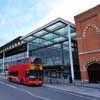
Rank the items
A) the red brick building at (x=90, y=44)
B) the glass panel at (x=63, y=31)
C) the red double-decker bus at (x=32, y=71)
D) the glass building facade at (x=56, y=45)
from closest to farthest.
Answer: the red double-decker bus at (x=32, y=71) → the red brick building at (x=90, y=44) → the glass building facade at (x=56, y=45) → the glass panel at (x=63, y=31)

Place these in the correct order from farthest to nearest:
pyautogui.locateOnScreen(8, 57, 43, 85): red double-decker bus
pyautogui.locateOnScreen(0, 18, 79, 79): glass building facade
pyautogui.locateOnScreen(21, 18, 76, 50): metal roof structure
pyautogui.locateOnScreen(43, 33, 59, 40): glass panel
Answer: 1. pyautogui.locateOnScreen(43, 33, 59, 40): glass panel
2. pyautogui.locateOnScreen(0, 18, 79, 79): glass building facade
3. pyautogui.locateOnScreen(21, 18, 76, 50): metal roof structure
4. pyautogui.locateOnScreen(8, 57, 43, 85): red double-decker bus

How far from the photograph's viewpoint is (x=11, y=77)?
28.5 m

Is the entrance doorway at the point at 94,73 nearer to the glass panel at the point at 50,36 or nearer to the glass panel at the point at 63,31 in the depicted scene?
the glass panel at the point at 63,31

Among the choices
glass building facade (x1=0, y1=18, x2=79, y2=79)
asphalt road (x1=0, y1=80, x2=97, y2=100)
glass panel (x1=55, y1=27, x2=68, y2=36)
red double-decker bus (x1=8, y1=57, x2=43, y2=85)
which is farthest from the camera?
glass panel (x1=55, y1=27, x2=68, y2=36)

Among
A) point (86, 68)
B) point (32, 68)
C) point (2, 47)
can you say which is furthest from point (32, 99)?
point (2, 47)

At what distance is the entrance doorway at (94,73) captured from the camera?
2222 cm

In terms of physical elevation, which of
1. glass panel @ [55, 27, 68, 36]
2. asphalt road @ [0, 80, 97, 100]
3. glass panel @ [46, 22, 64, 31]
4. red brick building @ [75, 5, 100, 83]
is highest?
glass panel @ [46, 22, 64, 31]

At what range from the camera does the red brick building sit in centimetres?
2219

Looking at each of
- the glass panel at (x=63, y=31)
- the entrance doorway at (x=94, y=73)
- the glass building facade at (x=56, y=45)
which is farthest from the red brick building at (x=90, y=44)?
the glass panel at (x=63, y=31)

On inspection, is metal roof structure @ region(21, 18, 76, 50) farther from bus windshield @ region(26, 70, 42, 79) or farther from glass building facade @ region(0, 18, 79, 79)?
bus windshield @ region(26, 70, 42, 79)

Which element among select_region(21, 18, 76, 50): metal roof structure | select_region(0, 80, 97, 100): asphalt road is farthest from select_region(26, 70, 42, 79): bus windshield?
select_region(21, 18, 76, 50): metal roof structure

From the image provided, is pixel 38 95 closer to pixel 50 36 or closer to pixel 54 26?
pixel 54 26

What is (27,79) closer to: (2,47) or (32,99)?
(32,99)

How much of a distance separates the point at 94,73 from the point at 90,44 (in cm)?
423
